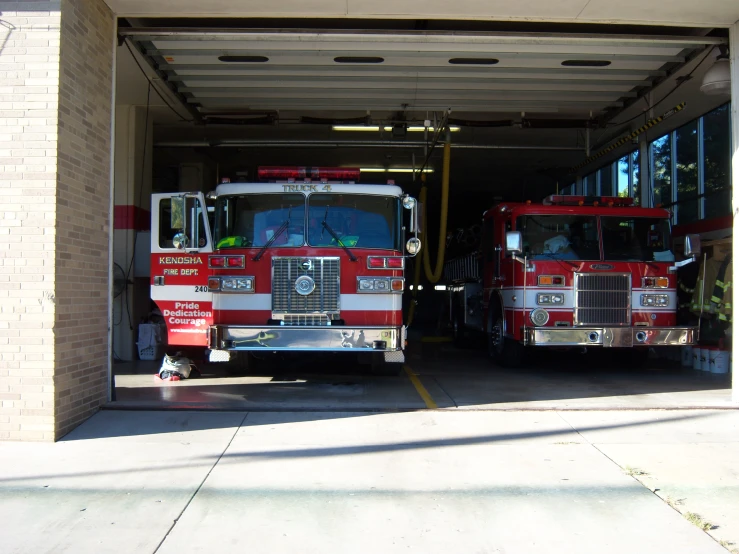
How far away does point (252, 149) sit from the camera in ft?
48.9

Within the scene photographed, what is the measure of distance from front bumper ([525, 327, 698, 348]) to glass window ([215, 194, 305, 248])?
146 inches

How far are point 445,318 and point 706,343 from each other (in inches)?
297

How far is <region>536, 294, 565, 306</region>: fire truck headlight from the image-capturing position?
944cm

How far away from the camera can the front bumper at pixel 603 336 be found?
9.22m

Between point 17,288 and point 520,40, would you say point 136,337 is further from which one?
point 520,40

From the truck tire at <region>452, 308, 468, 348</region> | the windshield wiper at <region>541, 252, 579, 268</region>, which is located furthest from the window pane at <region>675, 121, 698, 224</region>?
the truck tire at <region>452, 308, 468, 348</region>

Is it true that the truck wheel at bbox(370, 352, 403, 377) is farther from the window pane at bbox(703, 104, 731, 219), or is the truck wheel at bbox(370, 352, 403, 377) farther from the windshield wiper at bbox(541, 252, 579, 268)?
the window pane at bbox(703, 104, 731, 219)

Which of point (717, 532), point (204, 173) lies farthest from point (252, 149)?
point (717, 532)

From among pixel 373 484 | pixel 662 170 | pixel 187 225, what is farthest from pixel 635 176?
pixel 373 484

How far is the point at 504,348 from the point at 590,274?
6.63ft

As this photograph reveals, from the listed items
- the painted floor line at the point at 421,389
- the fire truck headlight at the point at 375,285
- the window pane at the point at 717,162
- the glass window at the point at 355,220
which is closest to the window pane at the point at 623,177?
the window pane at the point at 717,162

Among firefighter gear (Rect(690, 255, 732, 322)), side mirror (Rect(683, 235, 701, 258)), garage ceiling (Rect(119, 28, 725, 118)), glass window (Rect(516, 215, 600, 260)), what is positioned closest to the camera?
garage ceiling (Rect(119, 28, 725, 118))

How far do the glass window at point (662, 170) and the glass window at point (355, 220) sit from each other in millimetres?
7870

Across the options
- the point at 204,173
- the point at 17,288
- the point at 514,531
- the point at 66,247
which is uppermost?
the point at 204,173
